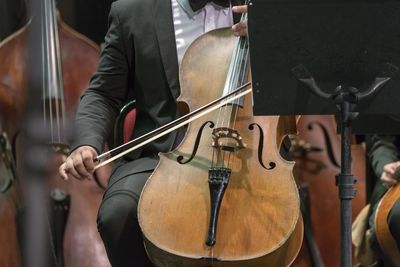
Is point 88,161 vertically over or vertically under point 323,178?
over

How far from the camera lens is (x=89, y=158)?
1656 millimetres

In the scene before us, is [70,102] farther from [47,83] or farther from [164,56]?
[164,56]

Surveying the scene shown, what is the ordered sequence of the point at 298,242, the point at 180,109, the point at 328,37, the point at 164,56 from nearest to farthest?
the point at 328,37
the point at 298,242
the point at 180,109
the point at 164,56

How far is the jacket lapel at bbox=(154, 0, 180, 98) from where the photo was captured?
6.14 feet

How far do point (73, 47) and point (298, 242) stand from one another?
102 cm

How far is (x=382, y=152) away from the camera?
217 cm

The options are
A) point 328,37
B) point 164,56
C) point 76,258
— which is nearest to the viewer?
point 328,37

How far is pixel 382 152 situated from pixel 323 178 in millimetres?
439

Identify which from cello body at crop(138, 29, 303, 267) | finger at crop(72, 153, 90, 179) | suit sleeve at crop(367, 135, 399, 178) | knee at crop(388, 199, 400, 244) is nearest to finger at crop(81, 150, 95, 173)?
finger at crop(72, 153, 90, 179)

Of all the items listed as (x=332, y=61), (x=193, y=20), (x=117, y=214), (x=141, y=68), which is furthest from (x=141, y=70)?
(x=332, y=61)

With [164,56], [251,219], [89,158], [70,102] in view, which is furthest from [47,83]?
[251,219]

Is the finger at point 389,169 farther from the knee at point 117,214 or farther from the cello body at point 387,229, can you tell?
the knee at point 117,214

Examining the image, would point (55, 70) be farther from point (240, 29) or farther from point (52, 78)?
point (240, 29)

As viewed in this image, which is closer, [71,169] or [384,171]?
[71,169]
